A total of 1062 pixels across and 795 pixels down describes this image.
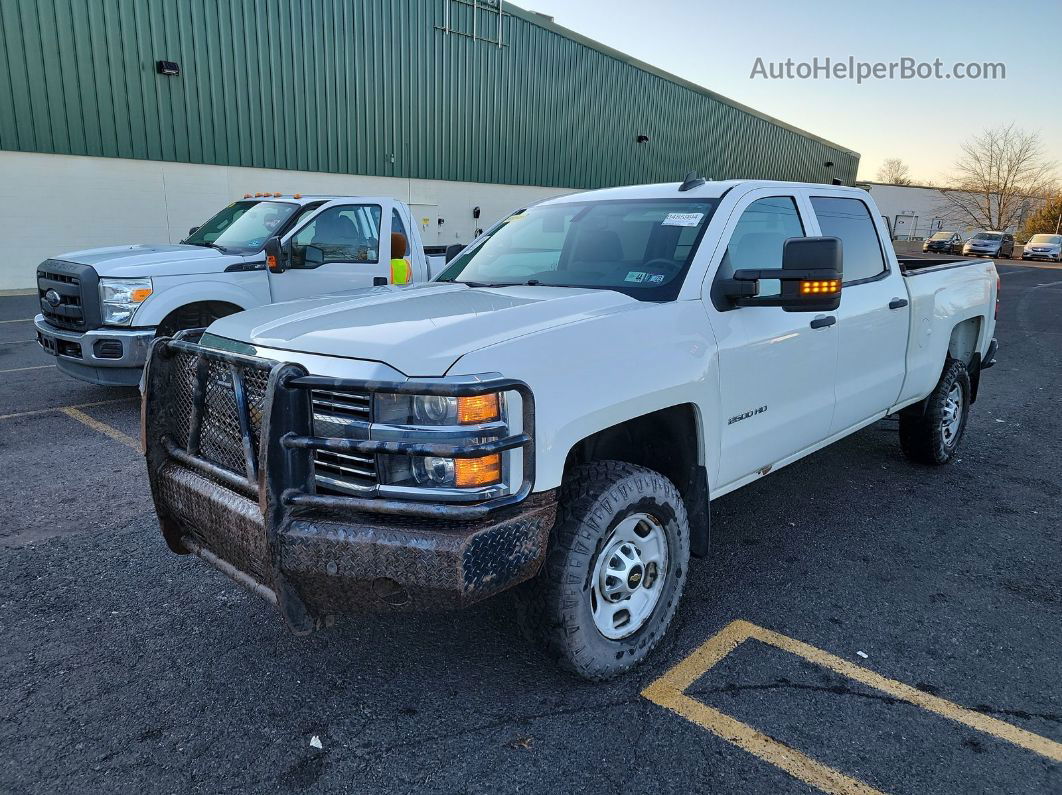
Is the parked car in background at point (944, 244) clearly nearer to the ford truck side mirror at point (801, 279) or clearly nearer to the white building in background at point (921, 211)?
the white building in background at point (921, 211)

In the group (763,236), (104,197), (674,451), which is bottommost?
(674,451)

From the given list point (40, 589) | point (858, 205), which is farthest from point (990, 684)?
point (40, 589)

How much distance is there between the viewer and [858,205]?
4.63 meters

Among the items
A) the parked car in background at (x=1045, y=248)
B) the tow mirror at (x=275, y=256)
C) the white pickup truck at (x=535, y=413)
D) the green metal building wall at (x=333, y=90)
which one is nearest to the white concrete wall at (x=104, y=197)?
the green metal building wall at (x=333, y=90)

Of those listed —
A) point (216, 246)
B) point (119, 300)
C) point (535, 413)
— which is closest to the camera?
point (535, 413)

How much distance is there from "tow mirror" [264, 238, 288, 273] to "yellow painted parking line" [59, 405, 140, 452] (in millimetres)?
1926

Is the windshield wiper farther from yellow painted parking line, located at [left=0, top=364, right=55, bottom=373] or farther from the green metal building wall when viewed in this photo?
the green metal building wall

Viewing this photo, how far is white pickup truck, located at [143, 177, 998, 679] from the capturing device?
2.31 m

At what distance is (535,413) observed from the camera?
2381 mm

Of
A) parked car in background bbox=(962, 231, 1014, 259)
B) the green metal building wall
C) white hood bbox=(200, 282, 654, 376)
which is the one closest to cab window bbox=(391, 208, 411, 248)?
white hood bbox=(200, 282, 654, 376)

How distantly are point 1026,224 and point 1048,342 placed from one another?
65.1m

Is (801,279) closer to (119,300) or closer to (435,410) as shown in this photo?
(435,410)

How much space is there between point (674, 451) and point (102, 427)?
5171 millimetres

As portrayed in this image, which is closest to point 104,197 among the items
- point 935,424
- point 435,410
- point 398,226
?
point 398,226
